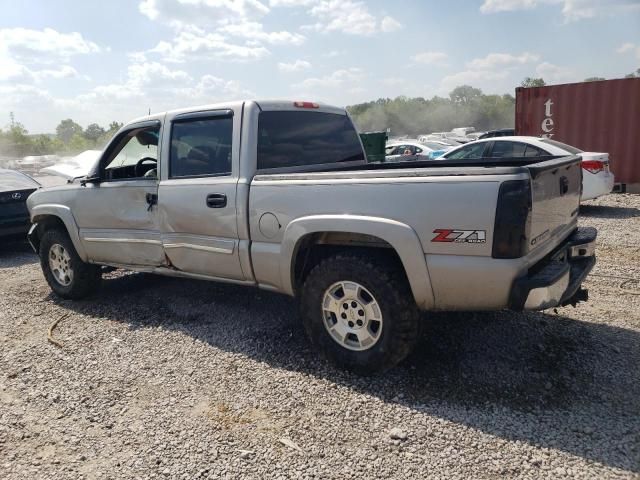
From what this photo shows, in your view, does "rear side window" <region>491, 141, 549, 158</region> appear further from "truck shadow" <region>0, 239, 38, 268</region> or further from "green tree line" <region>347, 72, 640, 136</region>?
"green tree line" <region>347, 72, 640, 136</region>

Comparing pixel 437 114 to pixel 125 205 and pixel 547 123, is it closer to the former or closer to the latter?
pixel 547 123

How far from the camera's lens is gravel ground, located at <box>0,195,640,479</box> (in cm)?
272

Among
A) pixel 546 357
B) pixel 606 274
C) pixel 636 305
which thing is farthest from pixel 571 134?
pixel 546 357

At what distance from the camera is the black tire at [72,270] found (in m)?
5.54

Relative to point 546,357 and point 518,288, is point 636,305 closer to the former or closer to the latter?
point 546,357

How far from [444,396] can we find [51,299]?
4.65 meters

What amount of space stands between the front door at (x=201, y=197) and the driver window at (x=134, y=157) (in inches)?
22.4

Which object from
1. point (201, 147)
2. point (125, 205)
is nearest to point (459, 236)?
point (201, 147)

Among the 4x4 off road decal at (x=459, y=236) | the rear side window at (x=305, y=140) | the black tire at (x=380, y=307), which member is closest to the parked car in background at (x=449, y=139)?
the rear side window at (x=305, y=140)

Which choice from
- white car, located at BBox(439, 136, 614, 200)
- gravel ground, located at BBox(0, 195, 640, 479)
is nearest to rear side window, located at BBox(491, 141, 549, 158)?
white car, located at BBox(439, 136, 614, 200)

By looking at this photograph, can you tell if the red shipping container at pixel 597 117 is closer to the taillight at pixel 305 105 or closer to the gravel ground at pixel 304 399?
the gravel ground at pixel 304 399

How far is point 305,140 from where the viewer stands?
452 centimetres

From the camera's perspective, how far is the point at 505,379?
3.45 metres

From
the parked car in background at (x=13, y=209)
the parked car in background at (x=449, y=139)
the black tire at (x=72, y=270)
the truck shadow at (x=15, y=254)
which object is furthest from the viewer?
the parked car in background at (x=449, y=139)
